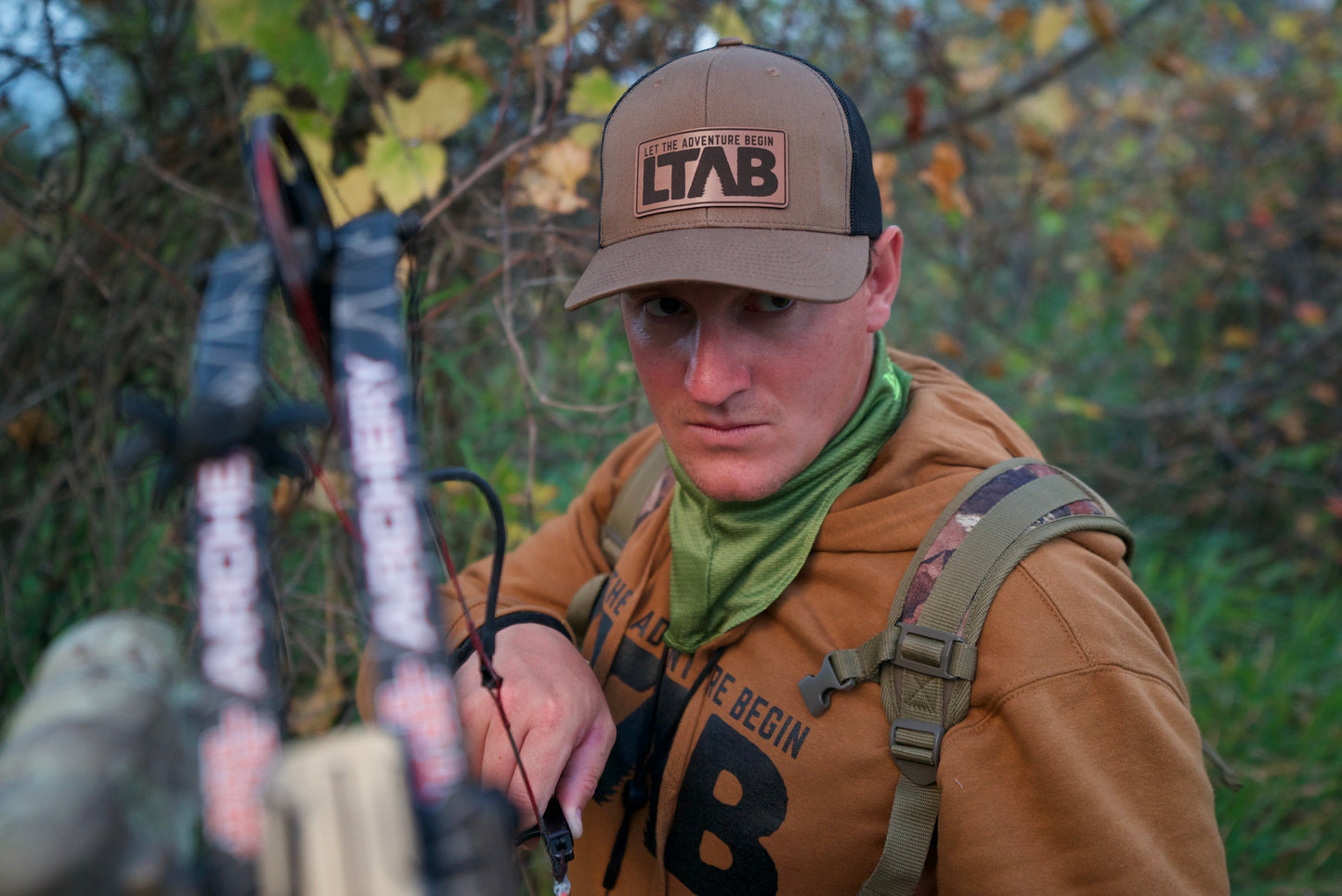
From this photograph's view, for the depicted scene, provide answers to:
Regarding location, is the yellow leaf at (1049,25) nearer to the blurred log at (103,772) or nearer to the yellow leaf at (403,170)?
the yellow leaf at (403,170)

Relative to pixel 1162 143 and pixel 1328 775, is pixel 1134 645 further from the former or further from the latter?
pixel 1162 143

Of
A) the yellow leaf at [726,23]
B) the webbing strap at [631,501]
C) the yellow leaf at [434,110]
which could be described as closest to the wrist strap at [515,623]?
the webbing strap at [631,501]

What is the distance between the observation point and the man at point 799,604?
3.63 ft

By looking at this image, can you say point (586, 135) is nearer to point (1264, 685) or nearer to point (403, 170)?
→ point (403, 170)

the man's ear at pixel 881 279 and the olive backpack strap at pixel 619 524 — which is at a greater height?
the man's ear at pixel 881 279

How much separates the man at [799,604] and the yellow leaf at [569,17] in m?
0.86

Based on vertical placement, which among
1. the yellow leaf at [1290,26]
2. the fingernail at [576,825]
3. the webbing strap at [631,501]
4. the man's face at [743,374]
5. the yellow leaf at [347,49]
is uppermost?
the yellow leaf at [1290,26]

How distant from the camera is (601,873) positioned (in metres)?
1.63

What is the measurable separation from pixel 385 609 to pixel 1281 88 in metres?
6.67

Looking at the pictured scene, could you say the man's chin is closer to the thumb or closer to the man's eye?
the man's eye

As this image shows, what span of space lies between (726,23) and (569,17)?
0.77m

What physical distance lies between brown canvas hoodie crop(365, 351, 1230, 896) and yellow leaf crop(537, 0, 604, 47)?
1229 mm

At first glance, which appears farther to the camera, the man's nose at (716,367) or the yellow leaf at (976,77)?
the yellow leaf at (976,77)

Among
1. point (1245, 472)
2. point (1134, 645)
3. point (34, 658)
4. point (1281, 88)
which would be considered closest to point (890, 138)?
point (1245, 472)
